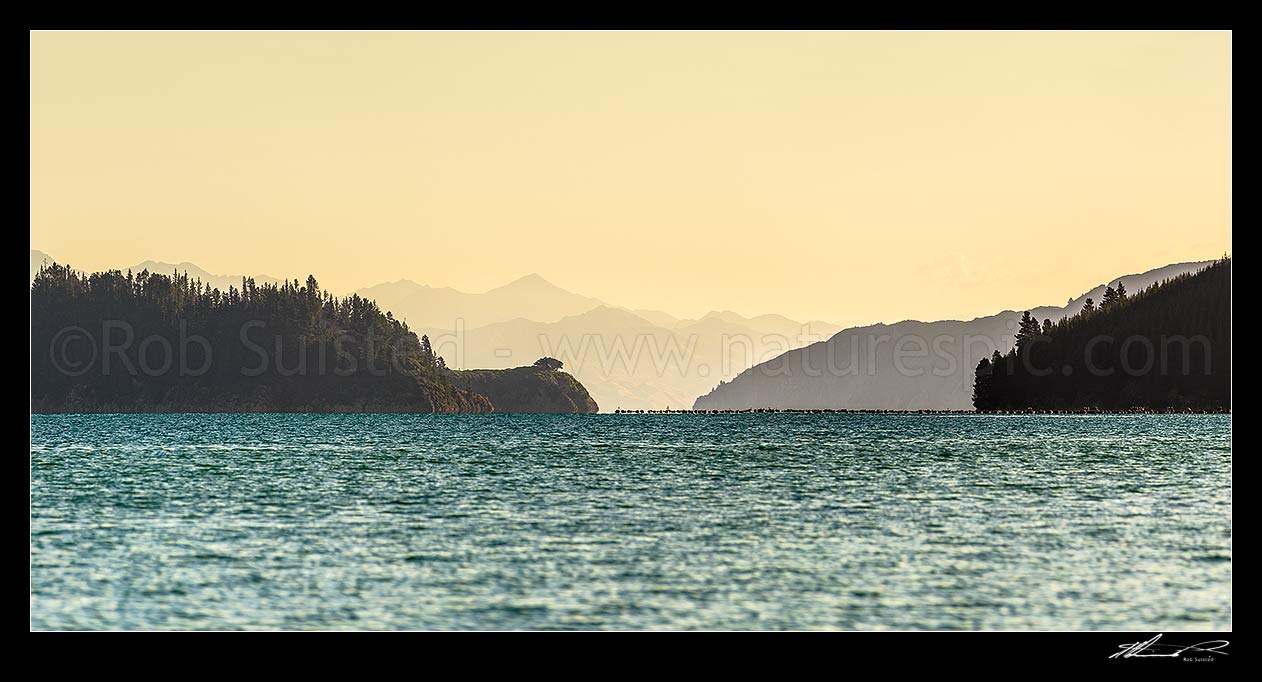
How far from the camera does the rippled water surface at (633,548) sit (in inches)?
1331
